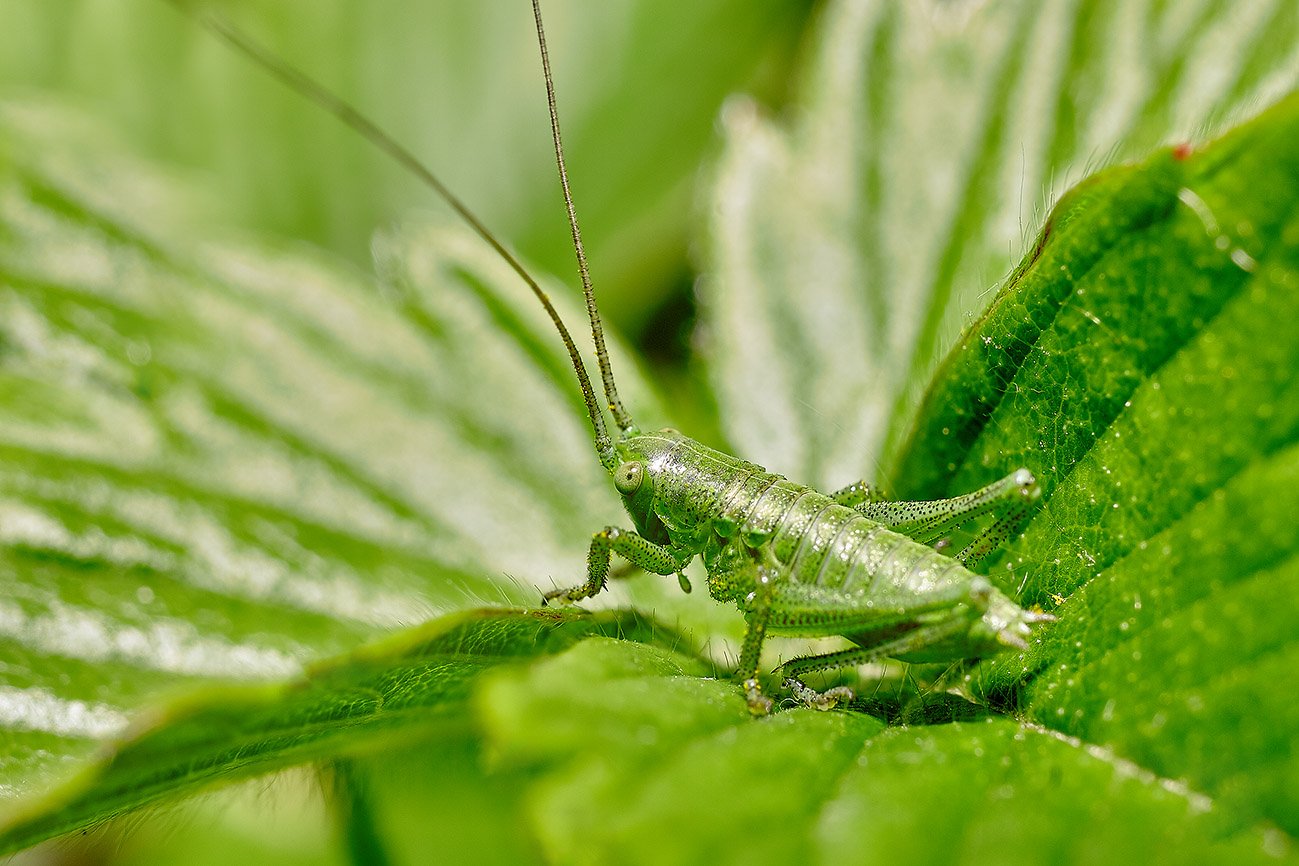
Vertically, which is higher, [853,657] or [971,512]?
[971,512]

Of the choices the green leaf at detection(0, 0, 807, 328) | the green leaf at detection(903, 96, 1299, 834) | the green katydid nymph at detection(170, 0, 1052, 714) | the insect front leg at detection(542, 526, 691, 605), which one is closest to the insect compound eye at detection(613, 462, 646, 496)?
the green katydid nymph at detection(170, 0, 1052, 714)

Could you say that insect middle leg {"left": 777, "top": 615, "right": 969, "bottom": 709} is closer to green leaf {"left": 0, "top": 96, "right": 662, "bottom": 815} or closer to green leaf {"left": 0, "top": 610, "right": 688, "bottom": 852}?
green leaf {"left": 0, "top": 610, "right": 688, "bottom": 852}

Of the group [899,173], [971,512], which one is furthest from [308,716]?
[899,173]

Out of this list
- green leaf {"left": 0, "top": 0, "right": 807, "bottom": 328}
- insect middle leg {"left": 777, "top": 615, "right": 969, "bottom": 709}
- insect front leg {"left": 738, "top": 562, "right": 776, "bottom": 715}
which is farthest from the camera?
green leaf {"left": 0, "top": 0, "right": 807, "bottom": 328}

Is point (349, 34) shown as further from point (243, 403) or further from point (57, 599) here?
point (57, 599)

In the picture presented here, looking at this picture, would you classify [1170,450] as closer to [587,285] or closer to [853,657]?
[853,657]

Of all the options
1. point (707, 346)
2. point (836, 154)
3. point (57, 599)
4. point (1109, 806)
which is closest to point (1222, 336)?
point (1109, 806)

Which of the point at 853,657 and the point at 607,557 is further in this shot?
the point at 607,557
